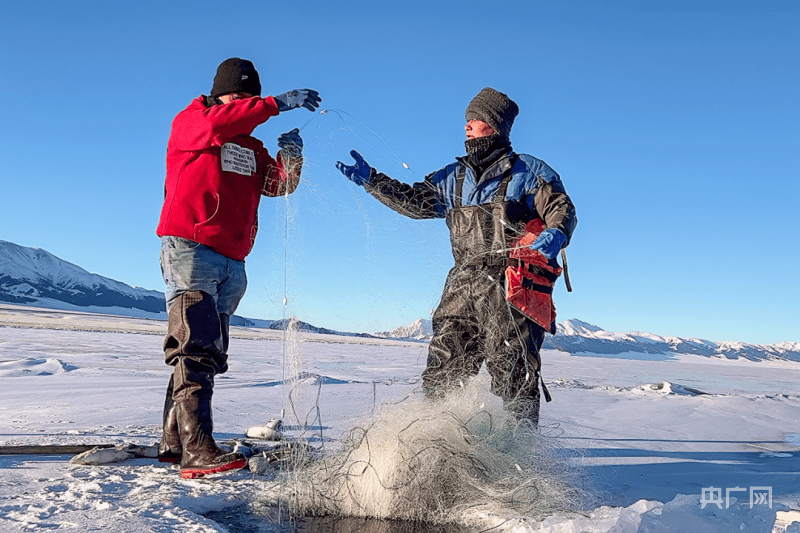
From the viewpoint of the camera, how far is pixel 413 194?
3.00 metres

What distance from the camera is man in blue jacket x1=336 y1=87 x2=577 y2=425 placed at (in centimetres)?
252

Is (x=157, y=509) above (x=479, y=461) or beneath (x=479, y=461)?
beneath

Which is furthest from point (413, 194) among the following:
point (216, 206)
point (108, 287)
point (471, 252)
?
point (108, 287)

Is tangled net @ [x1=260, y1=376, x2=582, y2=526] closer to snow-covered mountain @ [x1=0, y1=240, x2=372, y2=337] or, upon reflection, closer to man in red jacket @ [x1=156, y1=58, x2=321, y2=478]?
man in red jacket @ [x1=156, y1=58, x2=321, y2=478]

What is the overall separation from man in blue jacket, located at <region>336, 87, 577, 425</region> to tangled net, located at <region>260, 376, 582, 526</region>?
17.2 inches

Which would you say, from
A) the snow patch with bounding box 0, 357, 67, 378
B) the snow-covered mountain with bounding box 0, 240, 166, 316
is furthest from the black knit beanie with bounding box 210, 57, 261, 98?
the snow-covered mountain with bounding box 0, 240, 166, 316

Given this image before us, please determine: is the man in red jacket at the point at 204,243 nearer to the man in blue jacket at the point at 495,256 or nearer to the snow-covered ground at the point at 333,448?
the snow-covered ground at the point at 333,448

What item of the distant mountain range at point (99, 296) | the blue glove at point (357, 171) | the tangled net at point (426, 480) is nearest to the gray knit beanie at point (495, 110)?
the blue glove at point (357, 171)

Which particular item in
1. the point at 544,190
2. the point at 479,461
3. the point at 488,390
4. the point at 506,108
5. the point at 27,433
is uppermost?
the point at 506,108

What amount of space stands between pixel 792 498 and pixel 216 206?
8.81 feet

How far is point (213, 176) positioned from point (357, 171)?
875 millimetres

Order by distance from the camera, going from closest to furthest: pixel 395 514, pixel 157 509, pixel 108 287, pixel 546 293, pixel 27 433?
pixel 157 509 < pixel 395 514 < pixel 546 293 < pixel 27 433 < pixel 108 287

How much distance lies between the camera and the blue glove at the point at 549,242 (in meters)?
2.43

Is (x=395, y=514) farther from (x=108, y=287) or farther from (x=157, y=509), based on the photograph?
(x=108, y=287)
